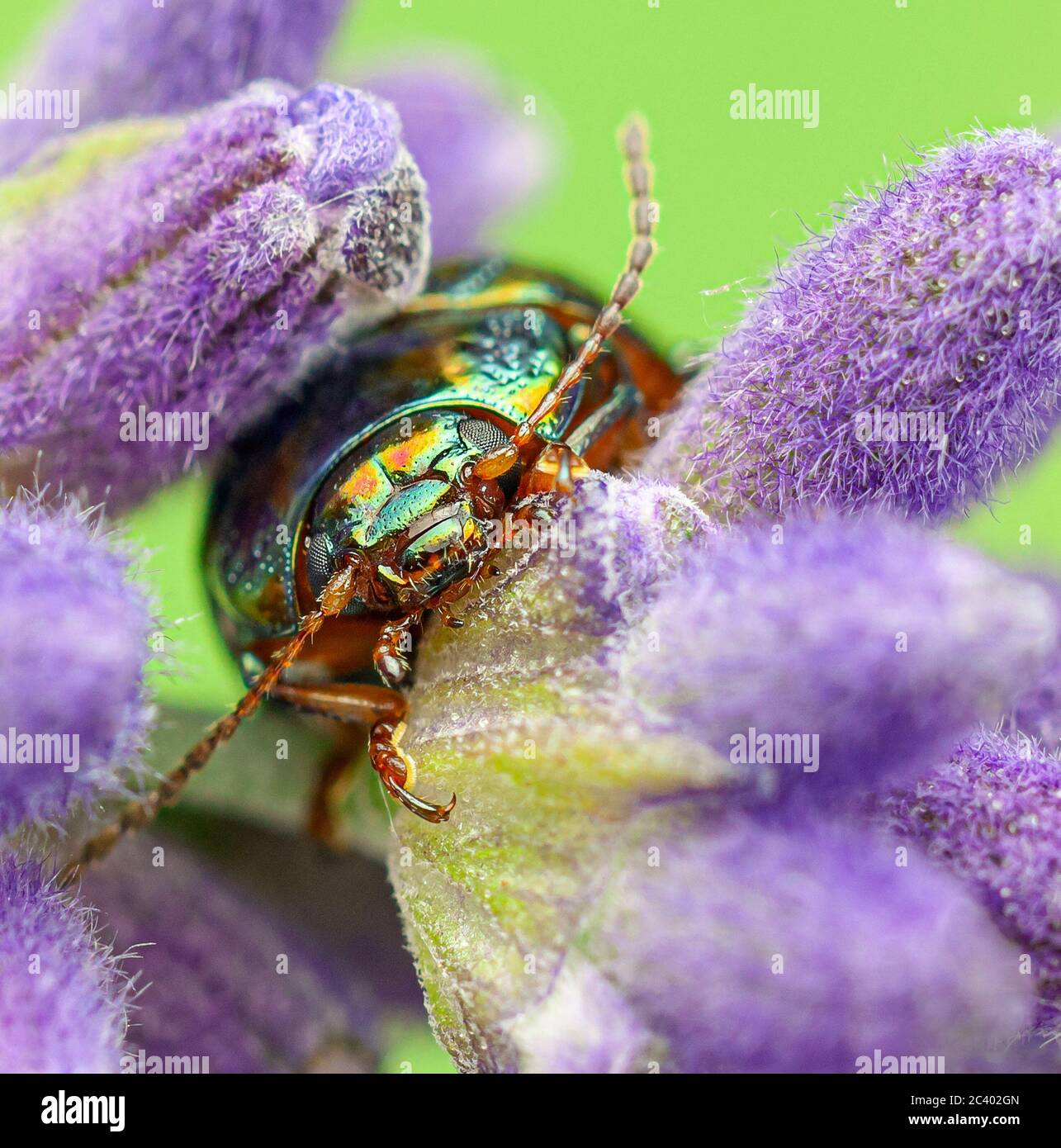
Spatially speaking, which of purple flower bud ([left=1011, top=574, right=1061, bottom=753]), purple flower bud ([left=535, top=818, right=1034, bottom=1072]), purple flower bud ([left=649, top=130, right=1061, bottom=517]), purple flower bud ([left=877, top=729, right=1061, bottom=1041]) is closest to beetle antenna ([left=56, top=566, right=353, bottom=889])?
purple flower bud ([left=649, top=130, right=1061, bottom=517])

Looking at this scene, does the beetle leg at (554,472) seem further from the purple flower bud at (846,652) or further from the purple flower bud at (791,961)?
the purple flower bud at (791,961)

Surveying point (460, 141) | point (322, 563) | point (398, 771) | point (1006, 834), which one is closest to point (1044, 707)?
point (1006, 834)

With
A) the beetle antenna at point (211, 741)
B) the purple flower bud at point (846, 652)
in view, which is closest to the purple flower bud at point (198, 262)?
the beetle antenna at point (211, 741)

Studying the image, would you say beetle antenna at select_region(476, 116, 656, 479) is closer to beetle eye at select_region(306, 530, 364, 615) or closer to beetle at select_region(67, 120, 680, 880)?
beetle at select_region(67, 120, 680, 880)

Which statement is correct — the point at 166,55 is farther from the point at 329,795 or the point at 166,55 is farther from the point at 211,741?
the point at 329,795
